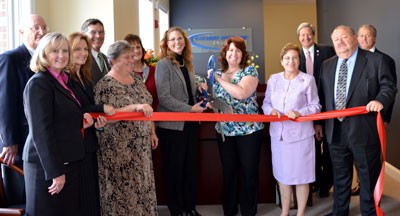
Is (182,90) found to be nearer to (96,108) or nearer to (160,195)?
(96,108)

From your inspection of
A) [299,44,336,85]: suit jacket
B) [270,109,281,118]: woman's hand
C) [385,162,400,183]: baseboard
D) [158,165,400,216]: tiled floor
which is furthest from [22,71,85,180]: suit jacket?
[385,162,400,183]: baseboard

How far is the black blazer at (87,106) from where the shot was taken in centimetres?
255

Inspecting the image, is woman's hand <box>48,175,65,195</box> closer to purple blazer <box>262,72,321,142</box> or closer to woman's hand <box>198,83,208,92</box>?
woman's hand <box>198,83,208,92</box>

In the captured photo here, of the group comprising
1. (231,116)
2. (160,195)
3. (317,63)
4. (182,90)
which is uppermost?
(317,63)

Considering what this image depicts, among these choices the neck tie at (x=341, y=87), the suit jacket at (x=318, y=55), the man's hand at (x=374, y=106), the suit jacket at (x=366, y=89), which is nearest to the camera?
the man's hand at (x=374, y=106)

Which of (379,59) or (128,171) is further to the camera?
(379,59)

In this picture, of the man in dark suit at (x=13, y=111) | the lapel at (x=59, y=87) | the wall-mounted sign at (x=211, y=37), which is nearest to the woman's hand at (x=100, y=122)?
the lapel at (x=59, y=87)

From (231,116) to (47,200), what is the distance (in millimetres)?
1544

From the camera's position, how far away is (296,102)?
3223 millimetres

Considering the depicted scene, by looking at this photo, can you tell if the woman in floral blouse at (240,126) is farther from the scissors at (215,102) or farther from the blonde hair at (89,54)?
the blonde hair at (89,54)

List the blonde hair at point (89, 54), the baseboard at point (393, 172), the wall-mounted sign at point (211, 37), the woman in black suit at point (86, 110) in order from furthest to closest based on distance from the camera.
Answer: the wall-mounted sign at point (211, 37) → the baseboard at point (393, 172) → the blonde hair at point (89, 54) → the woman in black suit at point (86, 110)

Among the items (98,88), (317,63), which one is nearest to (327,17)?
(317,63)

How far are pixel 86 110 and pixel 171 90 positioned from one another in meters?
0.87

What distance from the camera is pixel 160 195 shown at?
13.1 feet
